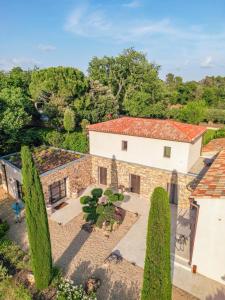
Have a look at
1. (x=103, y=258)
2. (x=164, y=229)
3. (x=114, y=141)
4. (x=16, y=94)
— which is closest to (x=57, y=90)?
(x=16, y=94)

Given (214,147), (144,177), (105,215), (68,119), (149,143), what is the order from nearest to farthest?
1. (105,215)
2. (149,143)
3. (144,177)
4. (68,119)
5. (214,147)

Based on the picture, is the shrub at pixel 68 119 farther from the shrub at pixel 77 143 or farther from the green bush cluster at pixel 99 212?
the green bush cluster at pixel 99 212

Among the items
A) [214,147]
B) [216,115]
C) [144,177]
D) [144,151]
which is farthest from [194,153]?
[216,115]

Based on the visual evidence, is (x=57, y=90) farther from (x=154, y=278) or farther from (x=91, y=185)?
(x=154, y=278)

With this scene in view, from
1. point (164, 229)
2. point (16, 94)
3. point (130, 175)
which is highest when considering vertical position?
point (16, 94)

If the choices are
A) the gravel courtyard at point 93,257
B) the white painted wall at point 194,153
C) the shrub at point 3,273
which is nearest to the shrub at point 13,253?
the gravel courtyard at point 93,257

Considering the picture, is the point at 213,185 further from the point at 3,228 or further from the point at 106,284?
the point at 3,228
